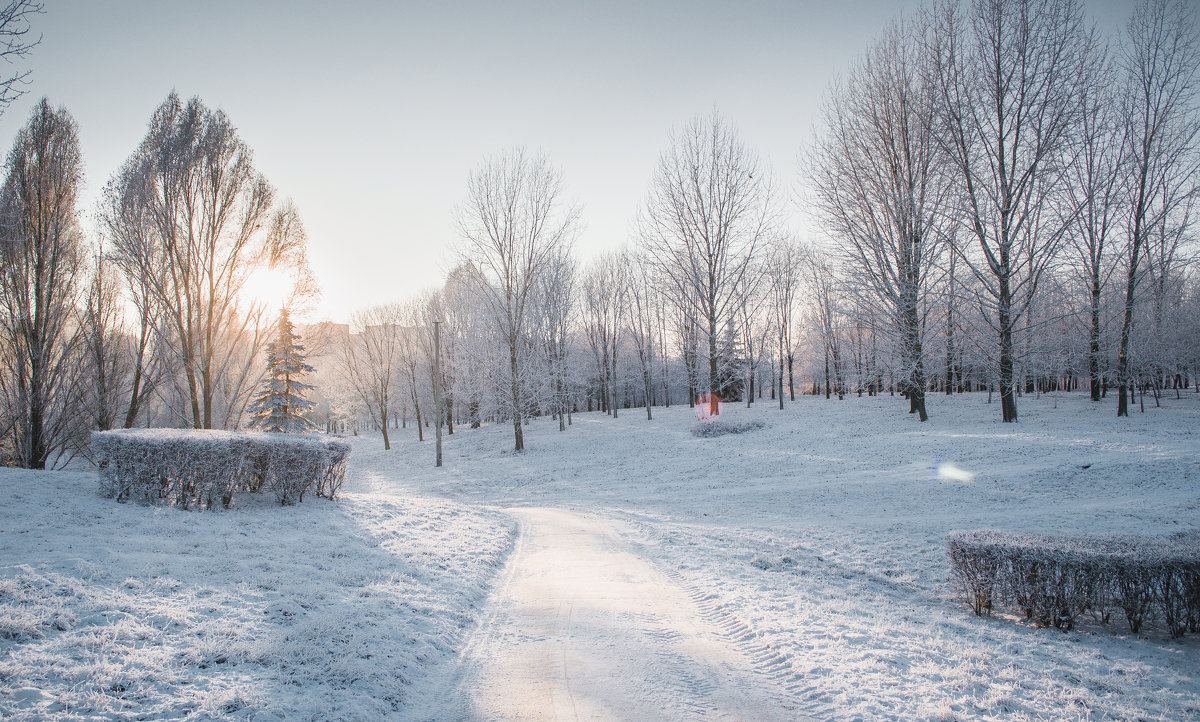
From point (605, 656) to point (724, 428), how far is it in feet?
52.4

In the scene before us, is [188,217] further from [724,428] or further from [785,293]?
[785,293]

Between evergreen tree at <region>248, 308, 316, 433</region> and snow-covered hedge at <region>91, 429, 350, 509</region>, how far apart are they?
378 inches

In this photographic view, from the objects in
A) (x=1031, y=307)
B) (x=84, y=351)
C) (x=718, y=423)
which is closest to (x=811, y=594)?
(x=718, y=423)

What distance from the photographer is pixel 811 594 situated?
5.92 meters

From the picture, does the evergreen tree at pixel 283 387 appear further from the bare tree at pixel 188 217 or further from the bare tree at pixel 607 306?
the bare tree at pixel 607 306

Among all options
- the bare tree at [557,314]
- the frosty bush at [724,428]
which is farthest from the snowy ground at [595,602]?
the bare tree at [557,314]

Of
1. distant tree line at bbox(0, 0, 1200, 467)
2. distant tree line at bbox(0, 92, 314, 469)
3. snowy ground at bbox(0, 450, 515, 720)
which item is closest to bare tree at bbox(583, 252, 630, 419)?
distant tree line at bbox(0, 0, 1200, 467)

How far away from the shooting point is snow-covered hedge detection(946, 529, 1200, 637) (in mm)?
4535

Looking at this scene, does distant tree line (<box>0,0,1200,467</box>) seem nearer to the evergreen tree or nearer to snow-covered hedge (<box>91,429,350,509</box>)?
the evergreen tree

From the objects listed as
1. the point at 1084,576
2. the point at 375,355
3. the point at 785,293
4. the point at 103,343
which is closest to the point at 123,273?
the point at 103,343

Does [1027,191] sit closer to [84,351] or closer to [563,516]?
[563,516]

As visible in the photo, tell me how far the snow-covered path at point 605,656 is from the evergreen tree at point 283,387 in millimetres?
14747

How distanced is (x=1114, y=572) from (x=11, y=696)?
8.62 m

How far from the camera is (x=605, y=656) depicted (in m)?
4.12
